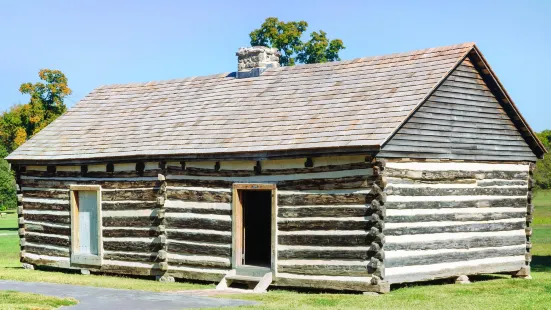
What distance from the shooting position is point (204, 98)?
2253 cm

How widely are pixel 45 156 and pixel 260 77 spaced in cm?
599

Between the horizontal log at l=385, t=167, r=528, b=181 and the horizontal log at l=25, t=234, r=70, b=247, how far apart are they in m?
9.57

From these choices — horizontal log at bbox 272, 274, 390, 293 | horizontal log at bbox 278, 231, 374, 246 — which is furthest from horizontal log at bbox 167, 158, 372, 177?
horizontal log at bbox 272, 274, 390, 293

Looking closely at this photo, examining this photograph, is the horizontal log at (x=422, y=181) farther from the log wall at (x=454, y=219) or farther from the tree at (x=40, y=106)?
the tree at (x=40, y=106)

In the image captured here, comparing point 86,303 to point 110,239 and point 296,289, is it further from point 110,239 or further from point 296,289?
point 110,239

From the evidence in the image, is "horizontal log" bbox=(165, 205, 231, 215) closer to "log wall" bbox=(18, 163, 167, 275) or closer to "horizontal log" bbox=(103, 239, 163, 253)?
"log wall" bbox=(18, 163, 167, 275)

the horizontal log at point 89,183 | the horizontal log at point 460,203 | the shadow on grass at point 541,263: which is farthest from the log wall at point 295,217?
the shadow on grass at point 541,263

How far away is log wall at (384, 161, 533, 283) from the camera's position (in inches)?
667

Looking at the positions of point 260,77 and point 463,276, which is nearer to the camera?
point 463,276

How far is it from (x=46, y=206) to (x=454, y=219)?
35.6ft

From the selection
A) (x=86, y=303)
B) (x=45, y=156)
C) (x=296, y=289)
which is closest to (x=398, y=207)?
(x=296, y=289)

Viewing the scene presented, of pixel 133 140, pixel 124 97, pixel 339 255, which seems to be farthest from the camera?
pixel 124 97

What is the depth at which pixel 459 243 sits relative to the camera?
18438 millimetres

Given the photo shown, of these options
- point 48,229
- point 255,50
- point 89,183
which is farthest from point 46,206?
point 255,50
